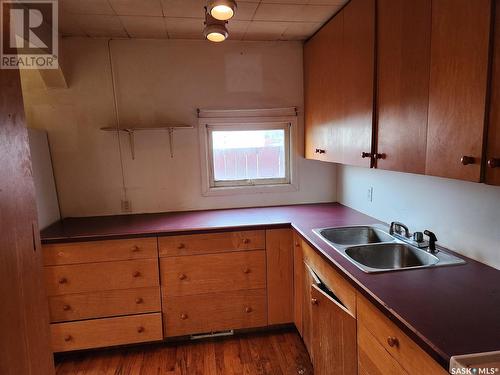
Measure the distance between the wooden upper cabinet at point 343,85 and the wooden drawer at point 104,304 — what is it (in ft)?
5.24

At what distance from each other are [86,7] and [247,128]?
1397 mm

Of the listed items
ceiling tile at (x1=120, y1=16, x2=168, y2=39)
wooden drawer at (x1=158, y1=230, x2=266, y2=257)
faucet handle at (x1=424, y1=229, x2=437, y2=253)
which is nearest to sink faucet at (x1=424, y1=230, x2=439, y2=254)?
faucet handle at (x1=424, y1=229, x2=437, y2=253)

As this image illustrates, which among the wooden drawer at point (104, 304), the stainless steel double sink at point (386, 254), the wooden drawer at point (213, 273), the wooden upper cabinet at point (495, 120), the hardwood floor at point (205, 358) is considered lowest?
the hardwood floor at point (205, 358)

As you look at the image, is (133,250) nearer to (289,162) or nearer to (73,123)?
(73,123)

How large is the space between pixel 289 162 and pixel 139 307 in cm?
168

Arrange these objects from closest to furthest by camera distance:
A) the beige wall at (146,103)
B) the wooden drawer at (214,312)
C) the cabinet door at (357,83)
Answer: the cabinet door at (357,83), the wooden drawer at (214,312), the beige wall at (146,103)

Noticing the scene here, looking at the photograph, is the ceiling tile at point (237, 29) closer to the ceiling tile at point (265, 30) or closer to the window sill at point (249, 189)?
the ceiling tile at point (265, 30)

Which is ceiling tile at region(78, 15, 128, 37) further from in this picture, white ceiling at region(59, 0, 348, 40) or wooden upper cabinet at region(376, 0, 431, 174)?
wooden upper cabinet at region(376, 0, 431, 174)

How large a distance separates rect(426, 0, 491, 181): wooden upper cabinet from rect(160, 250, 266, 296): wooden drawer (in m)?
1.40

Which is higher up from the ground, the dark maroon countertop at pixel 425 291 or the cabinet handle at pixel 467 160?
the cabinet handle at pixel 467 160

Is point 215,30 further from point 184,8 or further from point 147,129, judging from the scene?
point 147,129

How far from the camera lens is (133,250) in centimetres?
215

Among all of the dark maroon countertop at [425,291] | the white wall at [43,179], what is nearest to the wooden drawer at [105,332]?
the dark maroon countertop at [425,291]

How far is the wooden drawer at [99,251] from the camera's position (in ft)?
6.82
